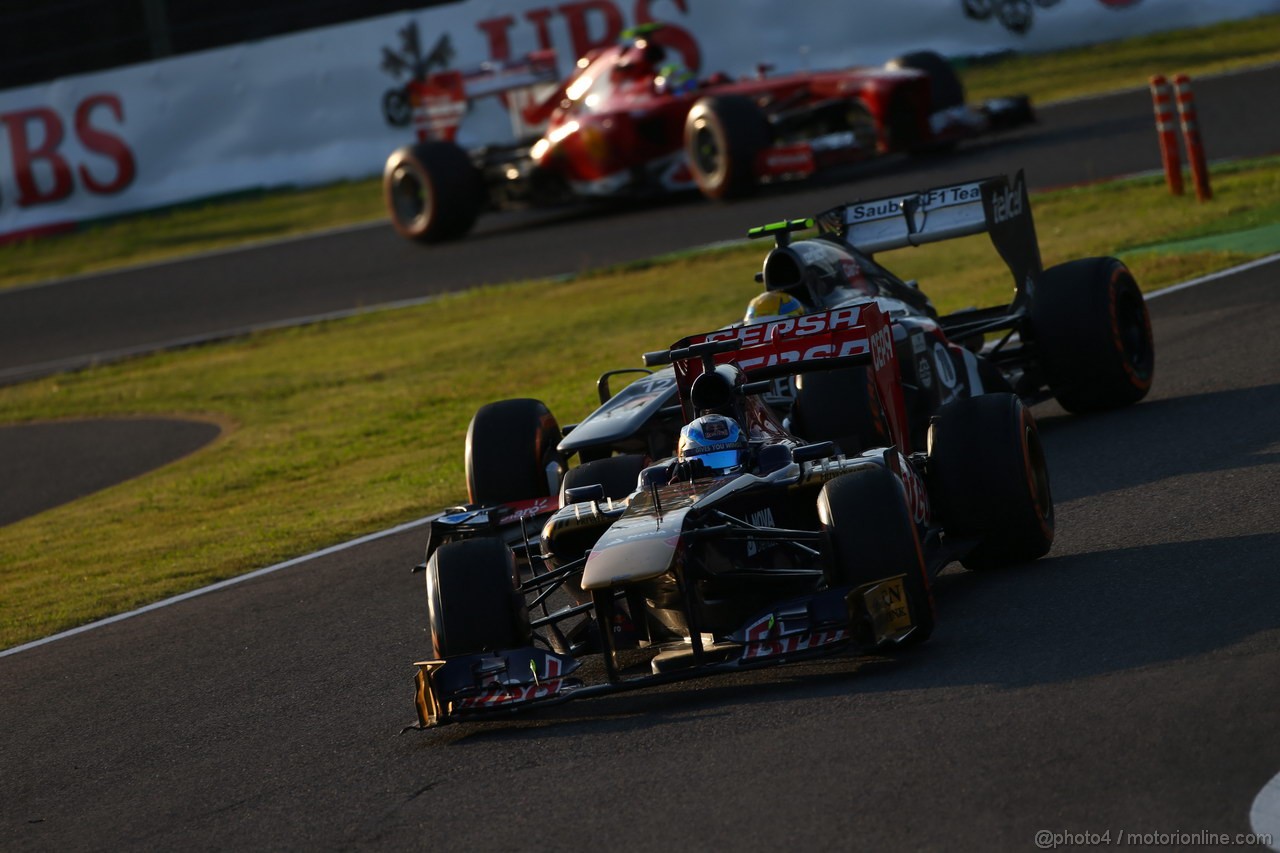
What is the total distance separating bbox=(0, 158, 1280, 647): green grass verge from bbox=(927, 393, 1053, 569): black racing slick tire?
187 inches

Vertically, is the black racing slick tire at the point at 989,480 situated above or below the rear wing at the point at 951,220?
below

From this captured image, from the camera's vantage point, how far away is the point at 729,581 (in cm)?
697

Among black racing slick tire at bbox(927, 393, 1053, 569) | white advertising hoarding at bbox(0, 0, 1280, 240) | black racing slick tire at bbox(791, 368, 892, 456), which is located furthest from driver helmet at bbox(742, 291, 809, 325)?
white advertising hoarding at bbox(0, 0, 1280, 240)

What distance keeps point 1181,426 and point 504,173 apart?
51.8 ft

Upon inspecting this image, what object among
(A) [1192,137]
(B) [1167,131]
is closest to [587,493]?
(A) [1192,137]

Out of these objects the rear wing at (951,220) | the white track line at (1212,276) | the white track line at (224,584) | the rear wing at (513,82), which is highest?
the rear wing at (513,82)

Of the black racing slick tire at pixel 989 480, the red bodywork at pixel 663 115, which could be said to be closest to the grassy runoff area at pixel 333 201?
the red bodywork at pixel 663 115

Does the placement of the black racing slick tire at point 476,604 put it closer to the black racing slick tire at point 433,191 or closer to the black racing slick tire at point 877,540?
the black racing slick tire at point 877,540

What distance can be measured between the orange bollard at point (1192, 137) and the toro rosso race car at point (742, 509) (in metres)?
8.29

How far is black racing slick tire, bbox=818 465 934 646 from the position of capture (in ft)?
22.0

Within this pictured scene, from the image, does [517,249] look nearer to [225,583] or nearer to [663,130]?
[663,130]

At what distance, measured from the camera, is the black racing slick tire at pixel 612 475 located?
27.0 ft

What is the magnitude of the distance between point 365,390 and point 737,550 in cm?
1071

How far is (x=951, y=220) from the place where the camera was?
36.1ft
